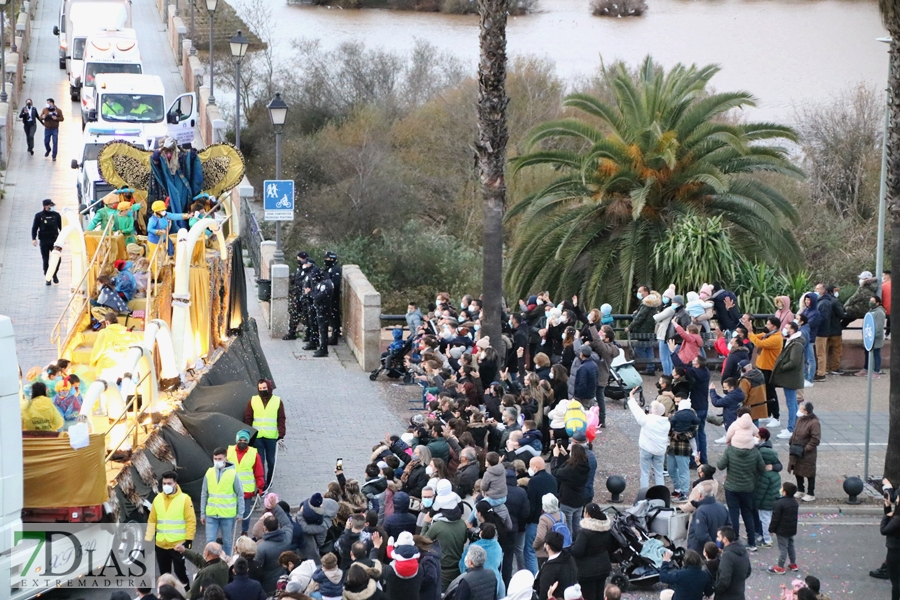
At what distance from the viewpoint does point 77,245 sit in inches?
620

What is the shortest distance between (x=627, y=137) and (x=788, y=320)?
21.3ft

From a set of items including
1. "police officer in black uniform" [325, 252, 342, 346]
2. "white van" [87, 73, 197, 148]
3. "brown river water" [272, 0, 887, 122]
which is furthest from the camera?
"brown river water" [272, 0, 887, 122]

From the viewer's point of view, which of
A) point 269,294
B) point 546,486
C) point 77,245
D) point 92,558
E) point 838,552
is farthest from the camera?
point 269,294

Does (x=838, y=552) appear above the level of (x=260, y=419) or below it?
below

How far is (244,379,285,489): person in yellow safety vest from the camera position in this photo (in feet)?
47.2

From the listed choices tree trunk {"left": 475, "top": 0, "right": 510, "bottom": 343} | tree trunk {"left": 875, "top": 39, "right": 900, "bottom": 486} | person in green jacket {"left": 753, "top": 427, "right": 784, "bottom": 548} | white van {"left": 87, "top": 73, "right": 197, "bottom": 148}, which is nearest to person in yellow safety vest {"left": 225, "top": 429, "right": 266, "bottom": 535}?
person in green jacket {"left": 753, "top": 427, "right": 784, "bottom": 548}

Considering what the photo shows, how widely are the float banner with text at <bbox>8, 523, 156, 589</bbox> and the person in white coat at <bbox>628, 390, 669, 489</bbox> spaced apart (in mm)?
5486

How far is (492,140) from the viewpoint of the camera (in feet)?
59.5

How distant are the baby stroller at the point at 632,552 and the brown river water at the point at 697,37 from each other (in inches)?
1738

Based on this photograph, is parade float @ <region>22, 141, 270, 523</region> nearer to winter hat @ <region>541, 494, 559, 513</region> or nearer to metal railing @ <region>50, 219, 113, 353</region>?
metal railing @ <region>50, 219, 113, 353</region>

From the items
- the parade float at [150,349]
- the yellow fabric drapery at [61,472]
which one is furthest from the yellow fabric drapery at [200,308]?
the yellow fabric drapery at [61,472]

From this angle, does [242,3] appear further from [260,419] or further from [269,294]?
[260,419]

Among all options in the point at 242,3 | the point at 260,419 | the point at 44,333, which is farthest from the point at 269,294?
the point at 242,3

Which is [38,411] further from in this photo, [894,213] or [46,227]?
[46,227]
